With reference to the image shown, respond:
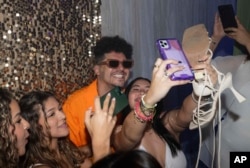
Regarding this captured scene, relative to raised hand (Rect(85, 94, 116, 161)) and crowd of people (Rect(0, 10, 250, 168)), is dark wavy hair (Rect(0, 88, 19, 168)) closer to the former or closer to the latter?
crowd of people (Rect(0, 10, 250, 168))

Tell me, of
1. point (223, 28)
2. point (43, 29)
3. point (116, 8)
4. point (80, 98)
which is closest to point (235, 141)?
point (223, 28)

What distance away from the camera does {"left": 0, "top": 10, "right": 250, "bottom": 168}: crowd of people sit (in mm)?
1152

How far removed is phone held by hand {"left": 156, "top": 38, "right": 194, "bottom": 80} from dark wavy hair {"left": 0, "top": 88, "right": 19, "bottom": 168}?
1.99 ft

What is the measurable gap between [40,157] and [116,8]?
1193 millimetres

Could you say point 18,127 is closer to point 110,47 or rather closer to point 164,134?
point 164,134

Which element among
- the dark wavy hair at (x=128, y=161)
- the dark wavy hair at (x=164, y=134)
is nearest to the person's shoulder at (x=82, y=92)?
the dark wavy hair at (x=164, y=134)

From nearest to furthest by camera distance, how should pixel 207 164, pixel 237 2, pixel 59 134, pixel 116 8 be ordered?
pixel 59 134 < pixel 116 8 < pixel 207 164 < pixel 237 2

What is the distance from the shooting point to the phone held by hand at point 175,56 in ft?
3.49

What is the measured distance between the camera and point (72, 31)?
2182mm

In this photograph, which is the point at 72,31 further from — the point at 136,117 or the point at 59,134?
the point at 136,117

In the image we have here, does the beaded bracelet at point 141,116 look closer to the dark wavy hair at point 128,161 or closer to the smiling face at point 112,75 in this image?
the dark wavy hair at point 128,161

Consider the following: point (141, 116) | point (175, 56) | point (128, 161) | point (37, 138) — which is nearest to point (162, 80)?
point (175, 56)

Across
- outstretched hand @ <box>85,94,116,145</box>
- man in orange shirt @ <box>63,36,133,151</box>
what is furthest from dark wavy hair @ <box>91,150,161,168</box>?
man in orange shirt @ <box>63,36,133,151</box>

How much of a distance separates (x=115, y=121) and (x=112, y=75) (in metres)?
0.92
